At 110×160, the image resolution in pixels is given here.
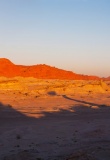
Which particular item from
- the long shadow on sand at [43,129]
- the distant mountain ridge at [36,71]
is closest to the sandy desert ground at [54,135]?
the long shadow on sand at [43,129]

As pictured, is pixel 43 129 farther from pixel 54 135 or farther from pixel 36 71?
pixel 36 71

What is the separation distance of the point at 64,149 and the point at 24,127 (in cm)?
385

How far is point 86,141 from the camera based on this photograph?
12.0 meters

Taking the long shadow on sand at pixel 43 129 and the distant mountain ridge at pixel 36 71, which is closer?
the long shadow on sand at pixel 43 129

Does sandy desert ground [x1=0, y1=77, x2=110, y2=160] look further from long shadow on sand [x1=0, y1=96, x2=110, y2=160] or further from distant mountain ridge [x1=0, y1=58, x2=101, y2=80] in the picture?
distant mountain ridge [x1=0, y1=58, x2=101, y2=80]

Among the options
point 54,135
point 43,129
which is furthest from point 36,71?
point 54,135

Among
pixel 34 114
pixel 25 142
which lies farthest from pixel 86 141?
pixel 34 114

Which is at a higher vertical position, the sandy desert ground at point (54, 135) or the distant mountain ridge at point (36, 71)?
the distant mountain ridge at point (36, 71)

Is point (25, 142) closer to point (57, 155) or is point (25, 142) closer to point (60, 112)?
point (57, 155)

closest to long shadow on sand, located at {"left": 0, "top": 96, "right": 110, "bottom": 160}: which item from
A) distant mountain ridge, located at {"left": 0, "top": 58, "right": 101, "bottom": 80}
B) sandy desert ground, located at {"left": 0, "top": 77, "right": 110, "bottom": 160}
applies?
sandy desert ground, located at {"left": 0, "top": 77, "right": 110, "bottom": 160}

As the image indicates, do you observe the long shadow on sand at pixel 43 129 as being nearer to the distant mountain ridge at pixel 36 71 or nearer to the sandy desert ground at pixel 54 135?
the sandy desert ground at pixel 54 135

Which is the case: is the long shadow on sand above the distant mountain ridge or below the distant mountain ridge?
below

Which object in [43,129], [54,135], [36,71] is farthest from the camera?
[36,71]

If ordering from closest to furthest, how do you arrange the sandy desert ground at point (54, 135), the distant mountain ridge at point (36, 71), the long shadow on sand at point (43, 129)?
the sandy desert ground at point (54, 135)
the long shadow on sand at point (43, 129)
the distant mountain ridge at point (36, 71)
